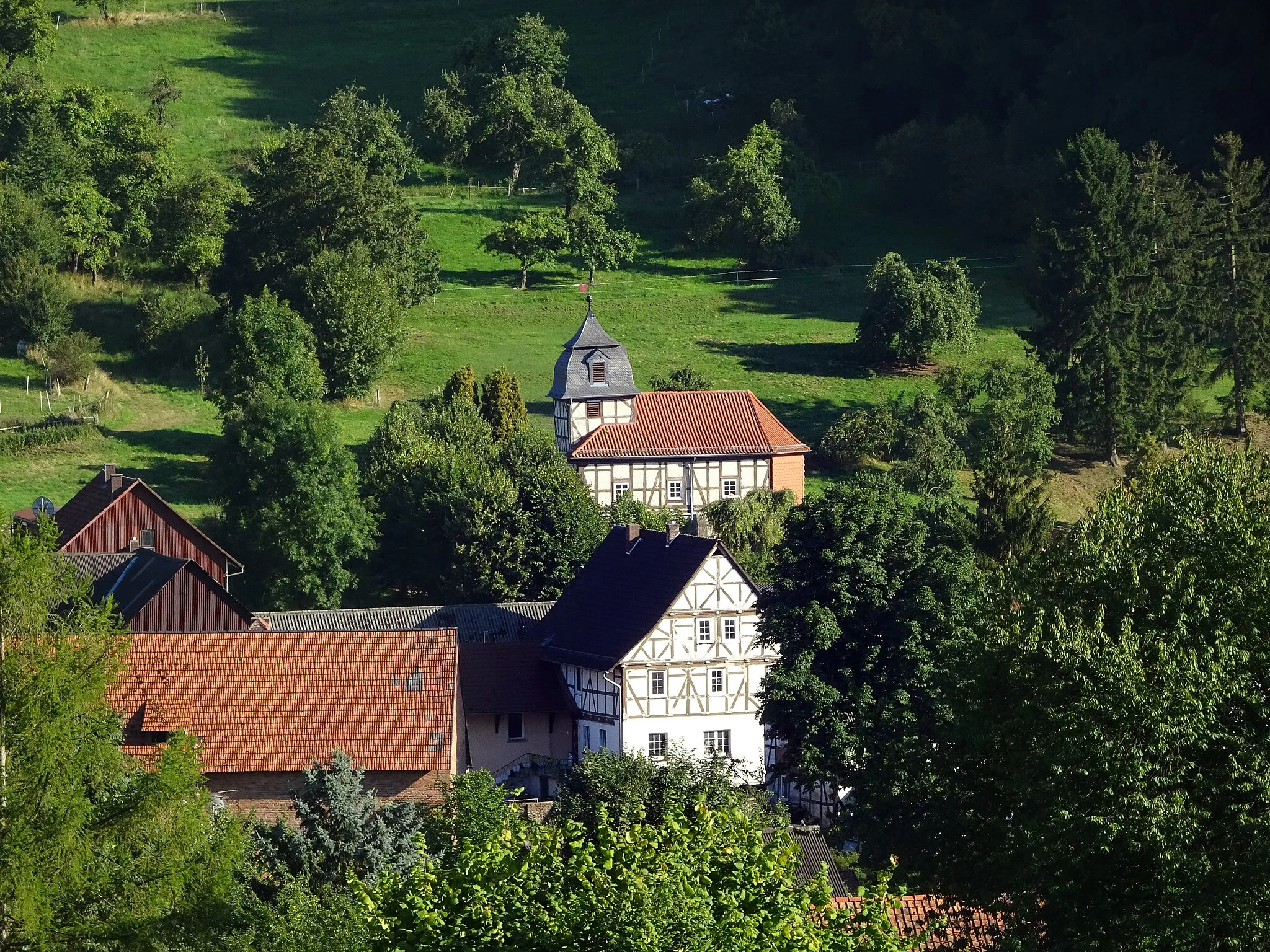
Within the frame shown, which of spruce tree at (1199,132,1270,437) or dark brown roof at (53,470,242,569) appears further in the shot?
spruce tree at (1199,132,1270,437)

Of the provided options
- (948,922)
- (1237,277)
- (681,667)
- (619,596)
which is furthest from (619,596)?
(1237,277)

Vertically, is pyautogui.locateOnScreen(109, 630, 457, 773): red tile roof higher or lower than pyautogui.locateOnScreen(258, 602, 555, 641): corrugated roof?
higher

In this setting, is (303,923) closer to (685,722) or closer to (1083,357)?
(685,722)

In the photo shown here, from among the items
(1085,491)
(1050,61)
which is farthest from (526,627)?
(1050,61)

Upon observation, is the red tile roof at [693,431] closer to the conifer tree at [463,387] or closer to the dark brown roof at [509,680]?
the conifer tree at [463,387]

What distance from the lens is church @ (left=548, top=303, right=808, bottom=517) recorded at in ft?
232

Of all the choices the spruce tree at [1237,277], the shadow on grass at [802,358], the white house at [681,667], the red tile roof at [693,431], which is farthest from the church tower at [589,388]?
the spruce tree at [1237,277]

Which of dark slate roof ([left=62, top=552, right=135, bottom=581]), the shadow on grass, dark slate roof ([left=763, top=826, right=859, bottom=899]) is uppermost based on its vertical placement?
the shadow on grass

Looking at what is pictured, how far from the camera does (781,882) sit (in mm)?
22188

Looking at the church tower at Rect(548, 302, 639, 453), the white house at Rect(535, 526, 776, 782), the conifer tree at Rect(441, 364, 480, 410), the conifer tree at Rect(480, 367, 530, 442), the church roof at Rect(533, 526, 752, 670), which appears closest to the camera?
the white house at Rect(535, 526, 776, 782)

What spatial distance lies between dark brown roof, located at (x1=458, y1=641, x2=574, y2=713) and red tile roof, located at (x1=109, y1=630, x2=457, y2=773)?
7794mm

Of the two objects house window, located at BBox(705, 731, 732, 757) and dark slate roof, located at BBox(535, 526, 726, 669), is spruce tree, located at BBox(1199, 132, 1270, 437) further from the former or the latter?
house window, located at BBox(705, 731, 732, 757)

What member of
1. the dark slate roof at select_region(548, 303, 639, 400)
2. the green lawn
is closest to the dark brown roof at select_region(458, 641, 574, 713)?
the green lawn

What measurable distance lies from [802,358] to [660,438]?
57.5 ft
